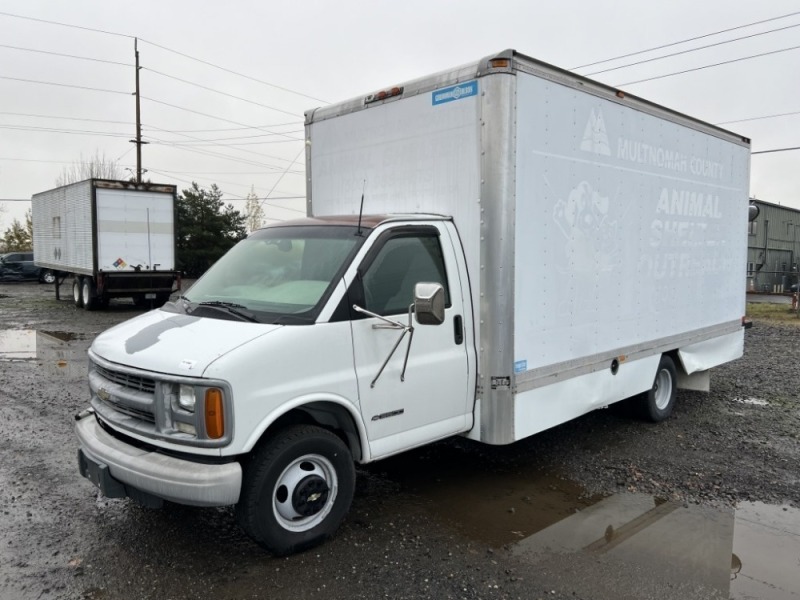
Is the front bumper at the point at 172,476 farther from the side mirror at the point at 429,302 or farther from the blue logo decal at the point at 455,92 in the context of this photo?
the blue logo decal at the point at 455,92

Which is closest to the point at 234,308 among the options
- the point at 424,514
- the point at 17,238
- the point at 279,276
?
the point at 279,276

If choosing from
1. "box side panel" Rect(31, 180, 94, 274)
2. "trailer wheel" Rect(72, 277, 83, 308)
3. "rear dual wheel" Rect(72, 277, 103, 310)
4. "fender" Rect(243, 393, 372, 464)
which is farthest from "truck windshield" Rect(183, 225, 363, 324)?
"trailer wheel" Rect(72, 277, 83, 308)

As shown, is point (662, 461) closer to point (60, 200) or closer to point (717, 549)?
point (717, 549)

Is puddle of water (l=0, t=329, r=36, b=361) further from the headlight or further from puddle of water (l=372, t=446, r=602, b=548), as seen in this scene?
the headlight

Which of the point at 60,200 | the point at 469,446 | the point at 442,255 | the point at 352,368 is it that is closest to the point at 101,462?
the point at 352,368

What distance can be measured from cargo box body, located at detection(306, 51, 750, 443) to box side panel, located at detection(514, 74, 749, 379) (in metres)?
0.02

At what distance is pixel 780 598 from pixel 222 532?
347cm

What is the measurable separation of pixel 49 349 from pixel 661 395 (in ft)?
36.3

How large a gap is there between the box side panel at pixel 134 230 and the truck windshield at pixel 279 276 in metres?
15.0

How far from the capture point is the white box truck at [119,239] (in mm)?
17953

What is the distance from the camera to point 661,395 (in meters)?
7.09

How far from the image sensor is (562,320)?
513 cm

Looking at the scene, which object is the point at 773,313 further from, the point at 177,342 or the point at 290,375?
the point at 177,342

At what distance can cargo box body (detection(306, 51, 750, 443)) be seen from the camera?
15.0ft
